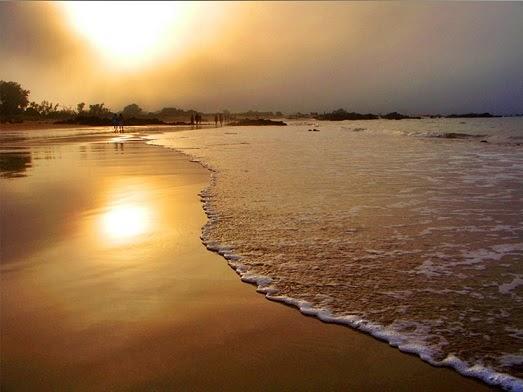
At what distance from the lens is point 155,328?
3615 millimetres

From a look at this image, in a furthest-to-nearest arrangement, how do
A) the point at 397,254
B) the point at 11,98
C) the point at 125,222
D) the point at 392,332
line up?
the point at 11,98
the point at 125,222
the point at 397,254
the point at 392,332

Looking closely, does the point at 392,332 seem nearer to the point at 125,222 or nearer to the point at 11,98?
the point at 125,222

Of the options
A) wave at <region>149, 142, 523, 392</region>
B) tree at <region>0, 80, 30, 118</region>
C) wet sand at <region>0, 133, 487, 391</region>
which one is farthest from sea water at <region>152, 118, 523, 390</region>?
tree at <region>0, 80, 30, 118</region>

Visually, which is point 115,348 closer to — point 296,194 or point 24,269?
point 24,269

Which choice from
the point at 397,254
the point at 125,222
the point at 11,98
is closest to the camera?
the point at 397,254

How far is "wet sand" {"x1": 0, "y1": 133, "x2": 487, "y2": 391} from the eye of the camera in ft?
9.63

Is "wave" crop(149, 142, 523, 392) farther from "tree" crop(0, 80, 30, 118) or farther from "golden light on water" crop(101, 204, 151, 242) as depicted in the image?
"tree" crop(0, 80, 30, 118)

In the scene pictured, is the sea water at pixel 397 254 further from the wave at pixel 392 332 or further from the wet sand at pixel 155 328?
the wet sand at pixel 155 328

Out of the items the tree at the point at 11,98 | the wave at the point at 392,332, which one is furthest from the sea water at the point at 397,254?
the tree at the point at 11,98

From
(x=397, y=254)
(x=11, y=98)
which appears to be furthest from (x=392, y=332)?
(x=11, y=98)

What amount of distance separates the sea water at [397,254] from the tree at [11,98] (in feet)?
285

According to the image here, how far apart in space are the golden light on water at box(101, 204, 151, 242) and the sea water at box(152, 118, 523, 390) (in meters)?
1.07

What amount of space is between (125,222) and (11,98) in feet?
300

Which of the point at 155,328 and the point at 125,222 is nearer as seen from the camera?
the point at 155,328
